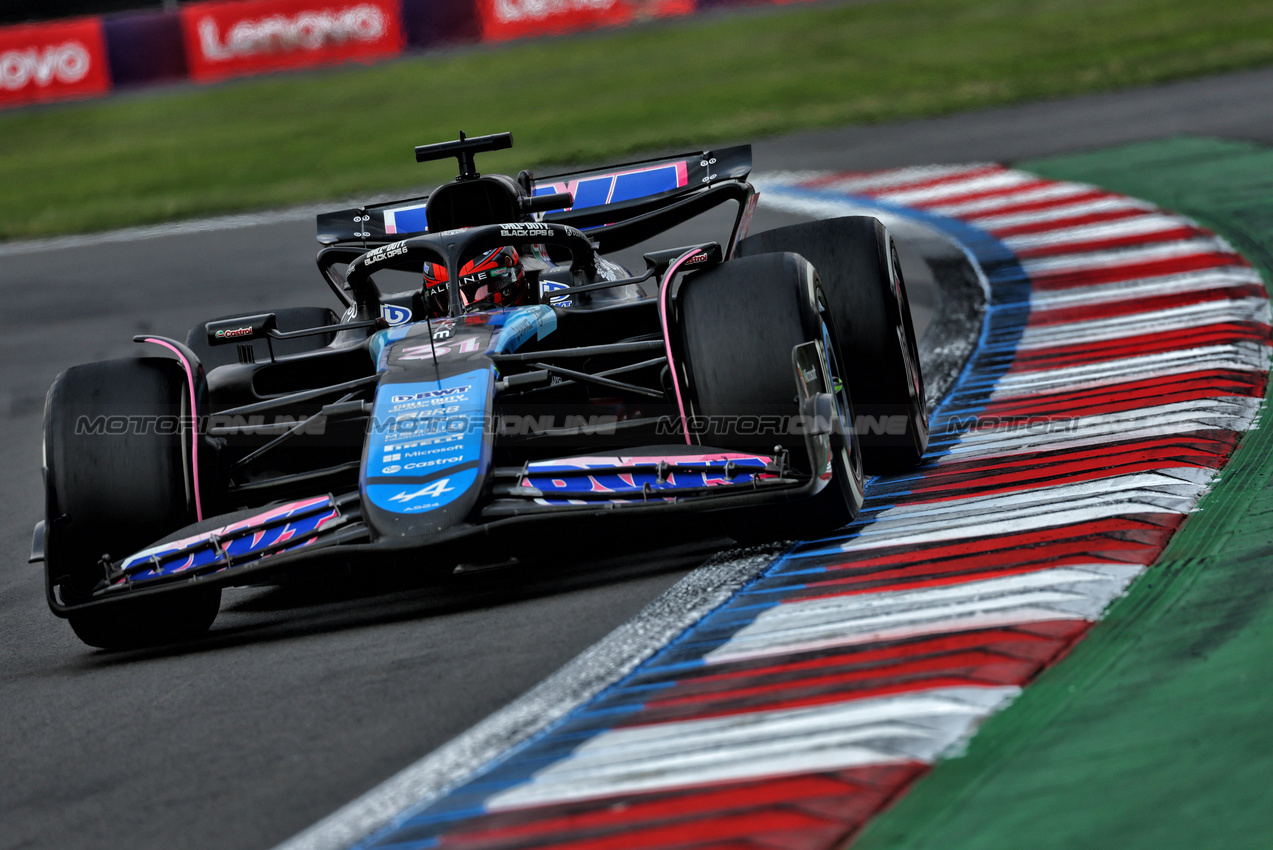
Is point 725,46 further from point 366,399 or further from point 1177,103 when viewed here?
point 366,399

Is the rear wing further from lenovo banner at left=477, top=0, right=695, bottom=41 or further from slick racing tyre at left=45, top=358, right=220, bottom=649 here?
lenovo banner at left=477, top=0, right=695, bottom=41

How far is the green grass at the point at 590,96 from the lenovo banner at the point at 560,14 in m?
0.36

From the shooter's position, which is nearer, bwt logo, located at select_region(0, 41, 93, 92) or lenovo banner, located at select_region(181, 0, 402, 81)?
lenovo banner, located at select_region(181, 0, 402, 81)

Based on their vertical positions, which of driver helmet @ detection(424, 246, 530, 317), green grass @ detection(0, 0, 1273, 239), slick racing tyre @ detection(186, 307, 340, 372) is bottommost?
slick racing tyre @ detection(186, 307, 340, 372)

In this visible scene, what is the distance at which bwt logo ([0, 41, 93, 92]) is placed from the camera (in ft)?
85.7

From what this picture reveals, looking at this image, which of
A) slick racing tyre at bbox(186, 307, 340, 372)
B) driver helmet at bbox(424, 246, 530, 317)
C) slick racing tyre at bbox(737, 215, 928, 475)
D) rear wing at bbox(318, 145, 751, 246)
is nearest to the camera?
slick racing tyre at bbox(737, 215, 928, 475)

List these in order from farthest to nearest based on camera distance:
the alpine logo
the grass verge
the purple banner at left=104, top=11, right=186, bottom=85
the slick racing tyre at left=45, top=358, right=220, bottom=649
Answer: the purple banner at left=104, top=11, right=186, bottom=85
the slick racing tyre at left=45, top=358, right=220, bottom=649
the alpine logo
the grass verge

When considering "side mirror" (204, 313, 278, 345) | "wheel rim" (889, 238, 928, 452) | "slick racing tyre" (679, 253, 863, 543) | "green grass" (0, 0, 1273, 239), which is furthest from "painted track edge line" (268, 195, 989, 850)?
"green grass" (0, 0, 1273, 239)

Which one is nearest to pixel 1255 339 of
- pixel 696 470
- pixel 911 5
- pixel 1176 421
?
pixel 1176 421

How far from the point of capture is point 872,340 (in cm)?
589

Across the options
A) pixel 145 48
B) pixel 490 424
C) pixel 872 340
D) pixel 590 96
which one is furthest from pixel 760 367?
pixel 145 48

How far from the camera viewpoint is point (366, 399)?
5707 millimetres

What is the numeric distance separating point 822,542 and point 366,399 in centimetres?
171

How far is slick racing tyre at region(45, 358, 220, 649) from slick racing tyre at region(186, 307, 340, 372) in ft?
4.11
